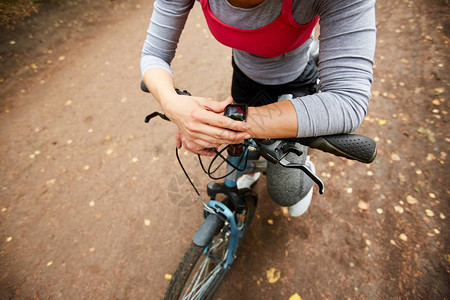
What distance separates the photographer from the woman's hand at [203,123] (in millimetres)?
942

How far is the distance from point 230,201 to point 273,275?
3.37 feet

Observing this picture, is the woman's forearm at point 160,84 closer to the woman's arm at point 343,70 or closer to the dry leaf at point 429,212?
the woman's arm at point 343,70

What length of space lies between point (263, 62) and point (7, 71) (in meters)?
5.11

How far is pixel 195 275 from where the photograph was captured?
6.65 ft

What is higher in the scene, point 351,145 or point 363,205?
point 351,145

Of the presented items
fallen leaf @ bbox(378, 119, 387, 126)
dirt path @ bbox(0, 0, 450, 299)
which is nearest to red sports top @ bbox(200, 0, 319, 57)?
dirt path @ bbox(0, 0, 450, 299)

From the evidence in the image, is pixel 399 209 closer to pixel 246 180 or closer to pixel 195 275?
pixel 246 180

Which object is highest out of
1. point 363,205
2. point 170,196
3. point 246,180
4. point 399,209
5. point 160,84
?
point 160,84

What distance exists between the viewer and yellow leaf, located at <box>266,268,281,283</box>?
7.13 feet

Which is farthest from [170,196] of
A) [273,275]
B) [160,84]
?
[160,84]

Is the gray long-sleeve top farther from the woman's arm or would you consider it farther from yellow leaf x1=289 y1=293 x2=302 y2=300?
yellow leaf x1=289 y1=293 x2=302 y2=300

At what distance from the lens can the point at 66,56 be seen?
14.7 feet

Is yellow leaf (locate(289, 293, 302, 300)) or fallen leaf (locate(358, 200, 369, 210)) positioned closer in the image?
yellow leaf (locate(289, 293, 302, 300))

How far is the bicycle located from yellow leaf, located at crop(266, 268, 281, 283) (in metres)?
0.40
